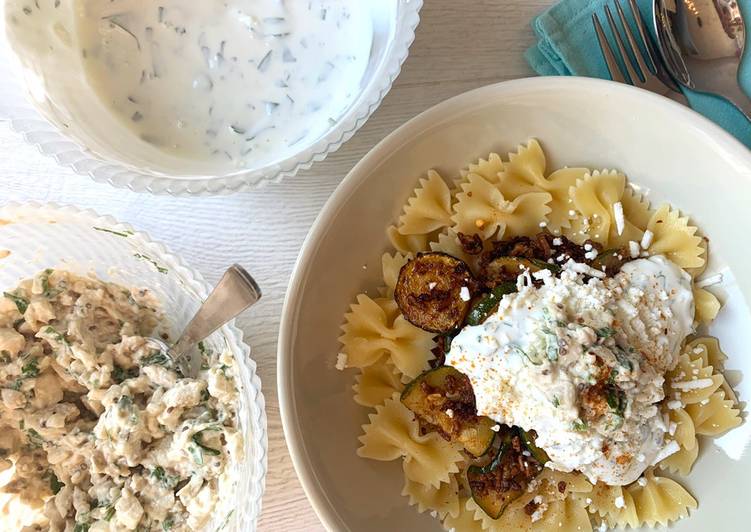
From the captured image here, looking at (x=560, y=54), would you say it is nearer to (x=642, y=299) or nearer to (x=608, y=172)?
(x=608, y=172)

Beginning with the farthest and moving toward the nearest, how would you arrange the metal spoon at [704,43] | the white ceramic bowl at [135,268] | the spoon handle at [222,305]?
the metal spoon at [704,43]
the white ceramic bowl at [135,268]
the spoon handle at [222,305]

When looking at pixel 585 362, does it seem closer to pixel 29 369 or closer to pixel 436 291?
pixel 436 291

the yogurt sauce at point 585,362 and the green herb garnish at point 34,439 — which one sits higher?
the yogurt sauce at point 585,362

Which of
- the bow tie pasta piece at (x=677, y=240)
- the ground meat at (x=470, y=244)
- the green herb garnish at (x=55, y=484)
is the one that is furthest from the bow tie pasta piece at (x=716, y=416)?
the green herb garnish at (x=55, y=484)

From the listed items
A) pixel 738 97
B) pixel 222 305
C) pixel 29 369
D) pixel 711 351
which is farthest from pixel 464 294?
pixel 29 369

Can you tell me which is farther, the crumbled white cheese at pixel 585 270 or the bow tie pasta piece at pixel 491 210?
the bow tie pasta piece at pixel 491 210

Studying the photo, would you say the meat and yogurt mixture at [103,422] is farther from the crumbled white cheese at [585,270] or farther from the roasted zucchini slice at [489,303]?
the crumbled white cheese at [585,270]

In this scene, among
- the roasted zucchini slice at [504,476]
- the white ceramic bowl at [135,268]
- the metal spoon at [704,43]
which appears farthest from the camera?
the metal spoon at [704,43]
